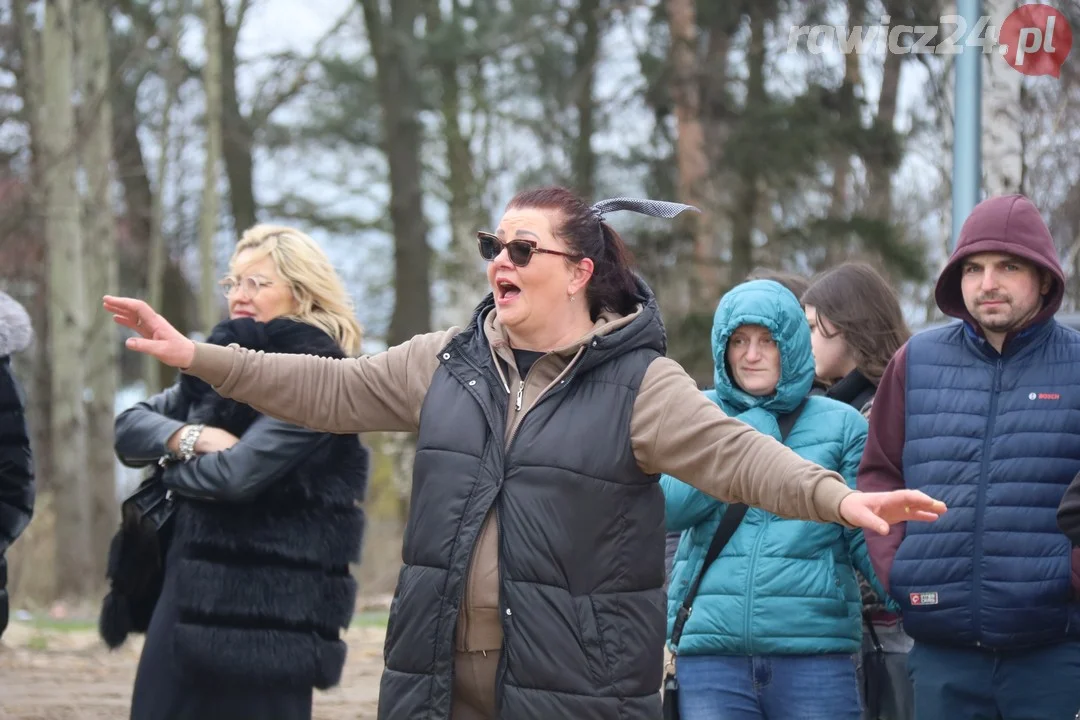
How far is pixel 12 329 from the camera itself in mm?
5125

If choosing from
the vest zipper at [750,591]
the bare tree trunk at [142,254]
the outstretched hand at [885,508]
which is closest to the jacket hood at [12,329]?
the vest zipper at [750,591]

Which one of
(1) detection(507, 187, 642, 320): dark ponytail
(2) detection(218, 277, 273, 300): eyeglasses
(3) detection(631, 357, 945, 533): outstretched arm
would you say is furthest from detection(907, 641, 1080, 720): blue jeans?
(2) detection(218, 277, 273, 300): eyeglasses

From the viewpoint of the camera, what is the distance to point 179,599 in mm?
4902

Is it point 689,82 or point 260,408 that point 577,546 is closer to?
point 260,408

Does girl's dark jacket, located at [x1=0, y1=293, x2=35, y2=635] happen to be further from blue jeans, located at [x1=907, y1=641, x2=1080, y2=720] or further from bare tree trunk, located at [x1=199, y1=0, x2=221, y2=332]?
bare tree trunk, located at [x1=199, y1=0, x2=221, y2=332]

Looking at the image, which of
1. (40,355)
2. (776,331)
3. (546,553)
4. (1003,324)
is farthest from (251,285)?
(40,355)

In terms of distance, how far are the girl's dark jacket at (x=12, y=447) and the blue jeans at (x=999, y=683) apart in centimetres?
297

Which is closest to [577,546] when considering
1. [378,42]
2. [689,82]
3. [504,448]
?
[504,448]

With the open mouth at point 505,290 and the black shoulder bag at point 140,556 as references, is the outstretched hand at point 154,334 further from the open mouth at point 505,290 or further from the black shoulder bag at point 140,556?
the black shoulder bag at point 140,556

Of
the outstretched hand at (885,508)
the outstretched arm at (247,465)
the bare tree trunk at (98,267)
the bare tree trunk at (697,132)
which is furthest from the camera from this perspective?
the bare tree trunk at (98,267)

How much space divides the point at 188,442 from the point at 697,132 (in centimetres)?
1366

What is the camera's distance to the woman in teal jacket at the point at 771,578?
172 inches

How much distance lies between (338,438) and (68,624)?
805 cm

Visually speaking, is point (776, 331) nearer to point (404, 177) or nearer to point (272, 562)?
point (272, 562)
